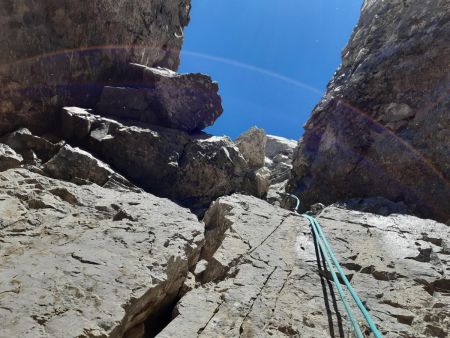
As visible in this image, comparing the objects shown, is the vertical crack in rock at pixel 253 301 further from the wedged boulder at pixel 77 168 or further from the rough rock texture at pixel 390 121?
the rough rock texture at pixel 390 121

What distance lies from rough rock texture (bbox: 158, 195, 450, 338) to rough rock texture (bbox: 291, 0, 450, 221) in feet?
12.6

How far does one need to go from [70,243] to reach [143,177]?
5.82 metres

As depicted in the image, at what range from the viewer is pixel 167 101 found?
1274 cm

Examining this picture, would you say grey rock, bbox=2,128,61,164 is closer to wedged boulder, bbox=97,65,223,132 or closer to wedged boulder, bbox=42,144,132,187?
wedged boulder, bbox=42,144,132,187

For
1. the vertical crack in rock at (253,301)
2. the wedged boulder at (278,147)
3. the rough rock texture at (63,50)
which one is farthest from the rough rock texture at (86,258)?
the wedged boulder at (278,147)

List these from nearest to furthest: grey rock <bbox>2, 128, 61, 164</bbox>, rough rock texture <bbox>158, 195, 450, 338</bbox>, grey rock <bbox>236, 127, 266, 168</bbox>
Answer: rough rock texture <bbox>158, 195, 450, 338</bbox>, grey rock <bbox>2, 128, 61, 164</bbox>, grey rock <bbox>236, 127, 266, 168</bbox>

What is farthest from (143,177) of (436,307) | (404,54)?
(404,54)

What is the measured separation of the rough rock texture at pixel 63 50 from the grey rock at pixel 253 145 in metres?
7.45

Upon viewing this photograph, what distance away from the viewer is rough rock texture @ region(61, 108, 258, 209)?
34.7 ft

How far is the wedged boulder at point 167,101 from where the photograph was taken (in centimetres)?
1216

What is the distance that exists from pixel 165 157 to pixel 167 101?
2.50 metres

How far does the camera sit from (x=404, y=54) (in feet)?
39.8

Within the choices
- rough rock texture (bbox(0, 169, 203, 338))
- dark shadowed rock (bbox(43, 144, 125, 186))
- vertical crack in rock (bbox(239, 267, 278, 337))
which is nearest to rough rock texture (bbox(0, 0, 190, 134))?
dark shadowed rock (bbox(43, 144, 125, 186))

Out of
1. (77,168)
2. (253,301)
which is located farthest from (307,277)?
(77,168)
